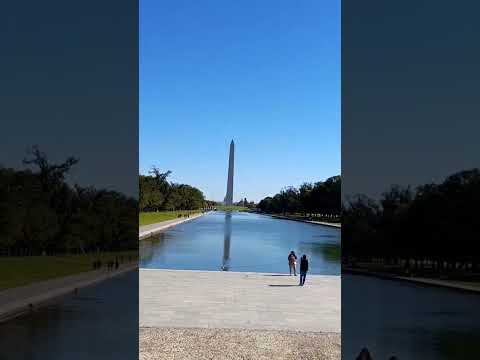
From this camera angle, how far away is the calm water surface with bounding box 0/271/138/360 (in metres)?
8.60

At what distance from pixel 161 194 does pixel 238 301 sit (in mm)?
61171

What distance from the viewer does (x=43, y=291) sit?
992 cm

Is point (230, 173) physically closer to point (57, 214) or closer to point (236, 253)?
point (236, 253)

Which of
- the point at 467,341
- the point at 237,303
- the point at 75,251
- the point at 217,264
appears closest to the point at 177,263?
the point at 217,264

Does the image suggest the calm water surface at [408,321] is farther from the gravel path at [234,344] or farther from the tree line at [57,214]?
the tree line at [57,214]

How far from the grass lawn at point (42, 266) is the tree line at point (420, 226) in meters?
4.82

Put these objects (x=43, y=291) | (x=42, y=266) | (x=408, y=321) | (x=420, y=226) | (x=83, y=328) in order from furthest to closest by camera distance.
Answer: (x=420, y=226)
(x=42, y=266)
(x=43, y=291)
(x=408, y=321)
(x=83, y=328)

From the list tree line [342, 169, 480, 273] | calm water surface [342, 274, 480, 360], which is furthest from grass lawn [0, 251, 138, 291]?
tree line [342, 169, 480, 273]

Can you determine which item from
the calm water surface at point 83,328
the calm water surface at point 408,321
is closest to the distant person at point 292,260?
the calm water surface at point 408,321

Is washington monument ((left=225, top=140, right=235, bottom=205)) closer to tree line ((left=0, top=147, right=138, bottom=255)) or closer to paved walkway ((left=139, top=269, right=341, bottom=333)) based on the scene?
paved walkway ((left=139, top=269, right=341, bottom=333))

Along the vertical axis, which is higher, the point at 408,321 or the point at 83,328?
the point at 408,321

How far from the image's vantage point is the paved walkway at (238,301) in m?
11.5

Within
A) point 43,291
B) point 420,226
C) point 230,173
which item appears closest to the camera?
point 43,291

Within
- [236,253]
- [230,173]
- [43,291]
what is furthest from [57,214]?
[230,173]
